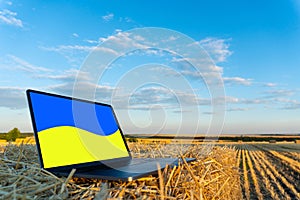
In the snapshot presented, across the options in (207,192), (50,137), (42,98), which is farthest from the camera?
(207,192)

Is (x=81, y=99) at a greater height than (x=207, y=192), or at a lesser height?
greater

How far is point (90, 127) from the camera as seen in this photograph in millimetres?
2627

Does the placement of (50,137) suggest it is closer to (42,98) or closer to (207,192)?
(42,98)

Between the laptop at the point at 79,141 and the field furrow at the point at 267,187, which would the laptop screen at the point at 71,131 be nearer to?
the laptop at the point at 79,141

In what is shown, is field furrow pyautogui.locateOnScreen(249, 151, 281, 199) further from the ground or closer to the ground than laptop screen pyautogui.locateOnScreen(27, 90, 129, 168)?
closer to the ground

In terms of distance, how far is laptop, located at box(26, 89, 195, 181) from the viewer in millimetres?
1862

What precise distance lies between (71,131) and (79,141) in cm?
10

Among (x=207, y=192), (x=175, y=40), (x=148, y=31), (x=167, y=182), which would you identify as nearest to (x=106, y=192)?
(x=167, y=182)

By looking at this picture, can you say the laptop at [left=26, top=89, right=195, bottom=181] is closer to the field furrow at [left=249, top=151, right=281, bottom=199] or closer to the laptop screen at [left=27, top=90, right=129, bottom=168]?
the laptop screen at [left=27, top=90, right=129, bottom=168]

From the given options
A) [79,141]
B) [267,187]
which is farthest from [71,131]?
[267,187]

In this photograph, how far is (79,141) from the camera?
2320 millimetres

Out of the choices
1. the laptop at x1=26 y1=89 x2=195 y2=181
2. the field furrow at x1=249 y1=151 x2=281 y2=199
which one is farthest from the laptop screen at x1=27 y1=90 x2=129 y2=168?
the field furrow at x1=249 y1=151 x2=281 y2=199

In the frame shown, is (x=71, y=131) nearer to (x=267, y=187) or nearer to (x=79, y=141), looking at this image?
(x=79, y=141)

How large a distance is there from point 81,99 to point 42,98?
533 millimetres
